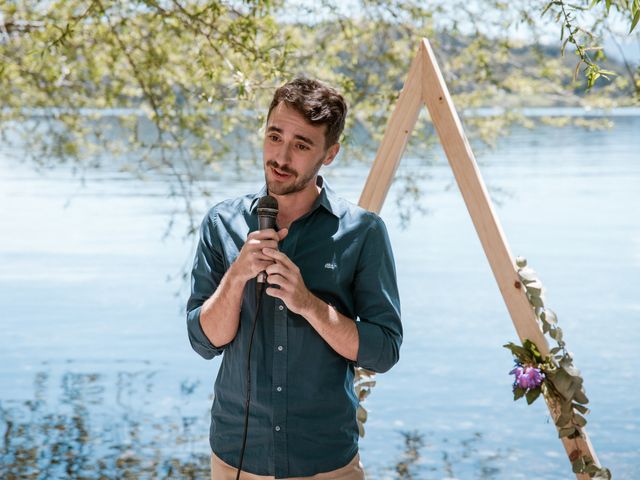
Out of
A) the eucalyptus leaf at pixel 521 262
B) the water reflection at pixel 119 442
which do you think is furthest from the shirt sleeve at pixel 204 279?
the water reflection at pixel 119 442

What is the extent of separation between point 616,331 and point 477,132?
420 centimetres

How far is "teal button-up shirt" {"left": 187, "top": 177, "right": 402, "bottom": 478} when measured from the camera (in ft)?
6.93

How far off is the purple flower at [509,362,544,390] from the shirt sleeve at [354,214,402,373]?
3.27 feet

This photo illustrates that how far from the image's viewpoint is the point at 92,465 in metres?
6.22

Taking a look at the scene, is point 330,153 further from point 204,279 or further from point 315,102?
point 204,279

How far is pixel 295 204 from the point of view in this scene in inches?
86.5

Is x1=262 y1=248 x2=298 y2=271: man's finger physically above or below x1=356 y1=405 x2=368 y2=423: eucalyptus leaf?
below

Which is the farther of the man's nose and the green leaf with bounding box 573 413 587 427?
the green leaf with bounding box 573 413 587 427

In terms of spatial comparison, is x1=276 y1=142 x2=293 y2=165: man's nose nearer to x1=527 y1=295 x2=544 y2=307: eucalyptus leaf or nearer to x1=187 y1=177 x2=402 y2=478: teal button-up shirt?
x1=187 y1=177 x2=402 y2=478: teal button-up shirt

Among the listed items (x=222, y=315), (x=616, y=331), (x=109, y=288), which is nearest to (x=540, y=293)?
(x=222, y=315)

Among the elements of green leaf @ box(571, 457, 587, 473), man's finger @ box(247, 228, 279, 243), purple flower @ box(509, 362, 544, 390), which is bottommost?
green leaf @ box(571, 457, 587, 473)

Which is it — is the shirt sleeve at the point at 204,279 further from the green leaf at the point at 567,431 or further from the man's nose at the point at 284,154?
the green leaf at the point at 567,431

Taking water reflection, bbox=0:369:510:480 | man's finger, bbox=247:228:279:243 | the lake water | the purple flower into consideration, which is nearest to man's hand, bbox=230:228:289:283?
man's finger, bbox=247:228:279:243

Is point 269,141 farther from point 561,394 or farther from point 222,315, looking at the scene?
point 561,394
